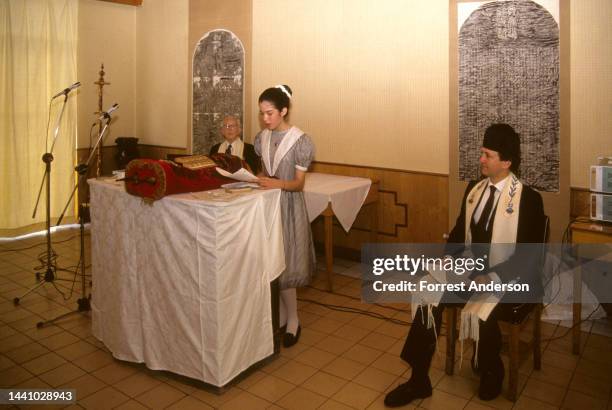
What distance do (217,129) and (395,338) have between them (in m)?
3.14

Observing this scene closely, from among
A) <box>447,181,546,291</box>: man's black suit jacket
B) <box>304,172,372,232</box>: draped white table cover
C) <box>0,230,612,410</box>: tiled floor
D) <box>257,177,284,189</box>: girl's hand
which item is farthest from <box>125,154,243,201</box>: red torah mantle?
<box>447,181,546,291</box>: man's black suit jacket

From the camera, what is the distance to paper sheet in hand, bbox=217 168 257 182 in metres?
2.70

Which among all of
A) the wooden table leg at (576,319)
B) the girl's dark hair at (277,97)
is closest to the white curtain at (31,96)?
the girl's dark hair at (277,97)

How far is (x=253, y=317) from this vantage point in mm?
2645

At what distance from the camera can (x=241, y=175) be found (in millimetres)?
2721

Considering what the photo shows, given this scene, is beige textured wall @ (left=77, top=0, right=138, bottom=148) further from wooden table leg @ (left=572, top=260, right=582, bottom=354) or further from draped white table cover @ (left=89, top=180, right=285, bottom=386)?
wooden table leg @ (left=572, top=260, right=582, bottom=354)

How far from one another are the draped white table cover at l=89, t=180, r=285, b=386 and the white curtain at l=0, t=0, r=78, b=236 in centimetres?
291

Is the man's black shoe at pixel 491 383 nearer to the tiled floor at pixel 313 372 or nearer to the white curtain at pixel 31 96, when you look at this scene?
the tiled floor at pixel 313 372

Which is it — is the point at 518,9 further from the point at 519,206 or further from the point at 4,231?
the point at 4,231

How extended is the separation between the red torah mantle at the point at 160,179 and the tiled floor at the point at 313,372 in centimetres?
94

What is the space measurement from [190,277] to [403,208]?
2.30 metres

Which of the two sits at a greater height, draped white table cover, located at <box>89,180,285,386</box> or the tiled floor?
draped white table cover, located at <box>89,180,285,386</box>

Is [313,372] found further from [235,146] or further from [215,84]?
[215,84]

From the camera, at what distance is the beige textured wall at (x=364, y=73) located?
13.4 feet
